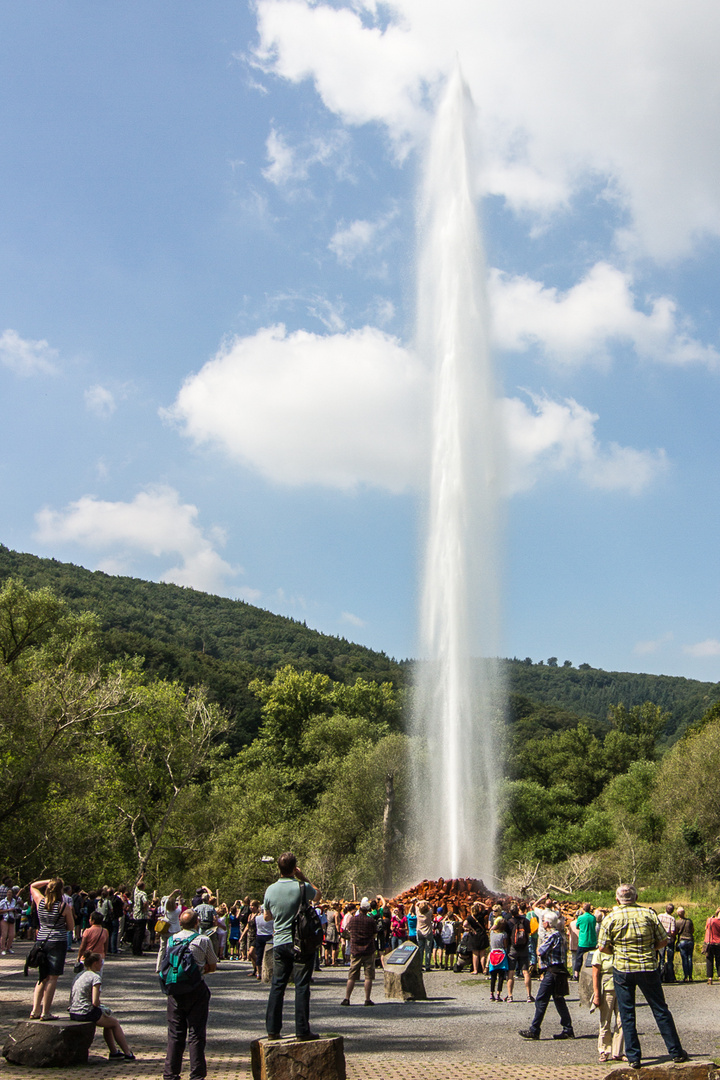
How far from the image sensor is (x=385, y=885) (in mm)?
45875

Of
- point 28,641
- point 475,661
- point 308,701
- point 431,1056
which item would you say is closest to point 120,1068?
point 431,1056

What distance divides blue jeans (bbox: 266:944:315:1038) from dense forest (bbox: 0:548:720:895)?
23.9 m

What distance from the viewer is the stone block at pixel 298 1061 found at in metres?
6.86

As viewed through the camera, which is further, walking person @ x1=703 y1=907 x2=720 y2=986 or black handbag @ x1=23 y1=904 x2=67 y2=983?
walking person @ x1=703 y1=907 x2=720 y2=986

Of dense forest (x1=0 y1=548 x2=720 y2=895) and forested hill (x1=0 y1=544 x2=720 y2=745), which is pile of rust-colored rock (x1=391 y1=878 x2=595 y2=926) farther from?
forested hill (x1=0 y1=544 x2=720 y2=745)

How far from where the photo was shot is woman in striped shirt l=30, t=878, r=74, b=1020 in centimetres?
1003

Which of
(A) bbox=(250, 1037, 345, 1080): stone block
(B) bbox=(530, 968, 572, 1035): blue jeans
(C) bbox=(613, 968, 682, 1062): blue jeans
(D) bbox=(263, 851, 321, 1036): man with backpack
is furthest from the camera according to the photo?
(B) bbox=(530, 968, 572, 1035): blue jeans

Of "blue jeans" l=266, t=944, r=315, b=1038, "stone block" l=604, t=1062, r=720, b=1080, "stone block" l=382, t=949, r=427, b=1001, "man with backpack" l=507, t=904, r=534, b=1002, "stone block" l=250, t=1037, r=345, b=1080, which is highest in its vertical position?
"blue jeans" l=266, t=944, r=315, b=1038

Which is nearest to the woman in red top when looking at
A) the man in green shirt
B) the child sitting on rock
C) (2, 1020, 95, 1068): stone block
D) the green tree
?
the man in green shirt

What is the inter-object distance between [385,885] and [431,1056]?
38.7 metres

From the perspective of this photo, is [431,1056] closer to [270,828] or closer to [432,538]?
[432,538]

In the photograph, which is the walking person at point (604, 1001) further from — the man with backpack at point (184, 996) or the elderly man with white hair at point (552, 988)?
the man with backpack at point (184, 996)

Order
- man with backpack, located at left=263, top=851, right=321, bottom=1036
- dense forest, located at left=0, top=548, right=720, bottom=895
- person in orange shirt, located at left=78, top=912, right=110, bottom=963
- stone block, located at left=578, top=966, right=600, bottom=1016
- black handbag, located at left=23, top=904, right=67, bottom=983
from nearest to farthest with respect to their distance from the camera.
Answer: man with backpack, located at left=263, top=851, right=321, bottom=1036
black handbag, located at left=23, top=904, right=67, bottom=983
person in orange shirt, located at left=78, top=912, right=110, bottom=963
stone block, located at left=578, top=966, right=600, bottom=1016
dense forest, located at left=0, top=548, right=720, bottom=895

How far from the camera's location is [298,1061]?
688cm
